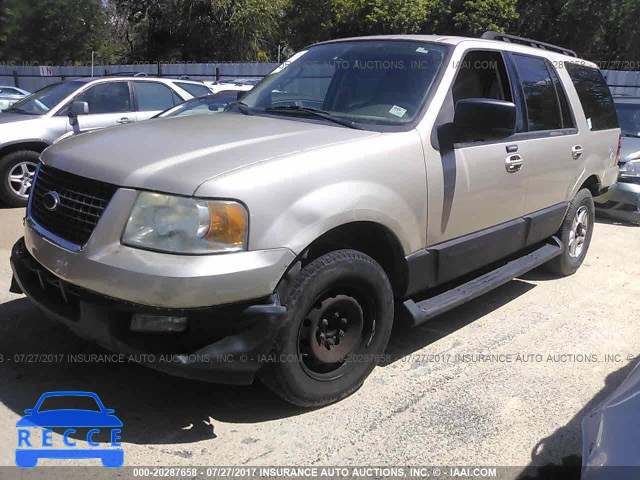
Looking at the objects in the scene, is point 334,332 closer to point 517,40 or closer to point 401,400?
point 401,400

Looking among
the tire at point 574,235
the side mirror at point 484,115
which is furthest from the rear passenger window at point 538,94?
the side mirror at point 484,115

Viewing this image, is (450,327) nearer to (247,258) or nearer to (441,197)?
(441,197)

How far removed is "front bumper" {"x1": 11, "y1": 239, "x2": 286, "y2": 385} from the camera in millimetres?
2643

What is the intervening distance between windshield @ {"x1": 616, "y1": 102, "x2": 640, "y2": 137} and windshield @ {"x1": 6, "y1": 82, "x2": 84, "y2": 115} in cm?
816

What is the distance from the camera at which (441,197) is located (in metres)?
3.57

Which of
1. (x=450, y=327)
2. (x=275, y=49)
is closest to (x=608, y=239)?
(x=450, y=327)

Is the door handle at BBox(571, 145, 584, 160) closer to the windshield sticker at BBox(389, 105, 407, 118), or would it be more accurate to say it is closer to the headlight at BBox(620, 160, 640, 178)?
the windshield sticker at BBox(389, 105, 407, 118)

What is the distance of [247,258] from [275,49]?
120 ft

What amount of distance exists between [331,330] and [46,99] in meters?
6.67

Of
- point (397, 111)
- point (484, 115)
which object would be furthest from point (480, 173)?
point (397, 111)

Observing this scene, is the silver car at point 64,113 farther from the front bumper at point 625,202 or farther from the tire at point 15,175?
the front bumper at point 625,202

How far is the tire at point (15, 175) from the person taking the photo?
735 centimetres

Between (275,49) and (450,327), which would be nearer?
(450,327)

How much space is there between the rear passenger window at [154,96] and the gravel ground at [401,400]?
488 centimetres
